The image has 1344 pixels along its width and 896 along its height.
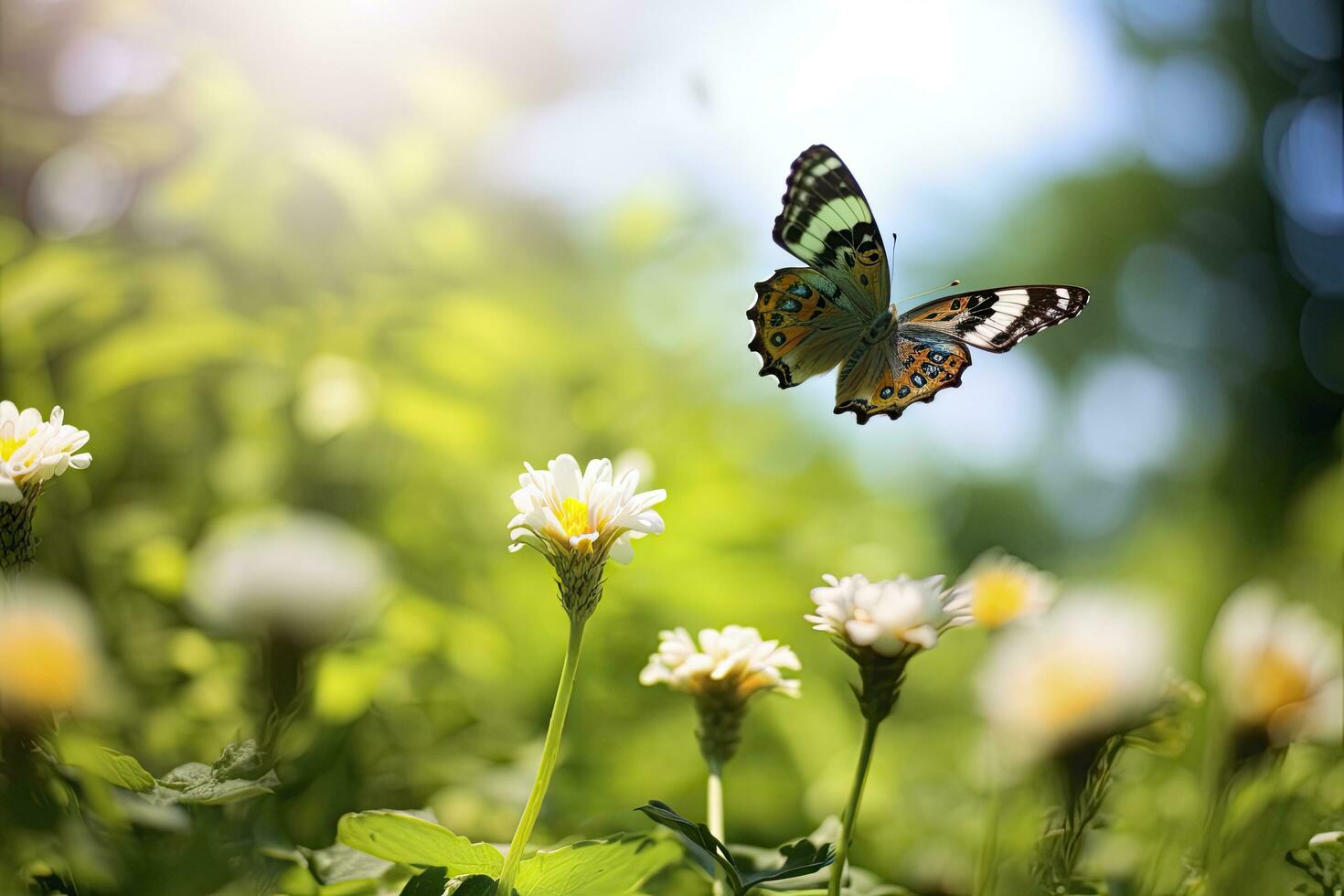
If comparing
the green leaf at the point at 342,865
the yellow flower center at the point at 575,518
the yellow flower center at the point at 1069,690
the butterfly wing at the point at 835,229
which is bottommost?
the green leaf at the point at 342,865

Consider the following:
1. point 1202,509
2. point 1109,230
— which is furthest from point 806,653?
point 1109,230

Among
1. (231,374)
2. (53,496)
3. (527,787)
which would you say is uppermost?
(231,374)

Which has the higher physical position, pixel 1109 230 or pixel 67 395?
pixel 1109 230

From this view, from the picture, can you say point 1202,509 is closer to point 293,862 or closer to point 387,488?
point 387,488

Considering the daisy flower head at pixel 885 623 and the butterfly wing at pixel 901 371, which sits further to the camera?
the butterfly wing at pixel 901 371

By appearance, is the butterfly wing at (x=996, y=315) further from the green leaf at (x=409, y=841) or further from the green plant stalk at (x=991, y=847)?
the green leaf at (x=409, y=841)

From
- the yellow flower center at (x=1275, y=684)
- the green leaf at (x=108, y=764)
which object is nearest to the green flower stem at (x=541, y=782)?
the green leaf at (x=108, y=764)

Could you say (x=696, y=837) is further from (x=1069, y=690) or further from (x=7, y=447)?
(x=7, y=447)

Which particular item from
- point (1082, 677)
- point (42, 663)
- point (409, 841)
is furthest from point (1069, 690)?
point (42, 663)
